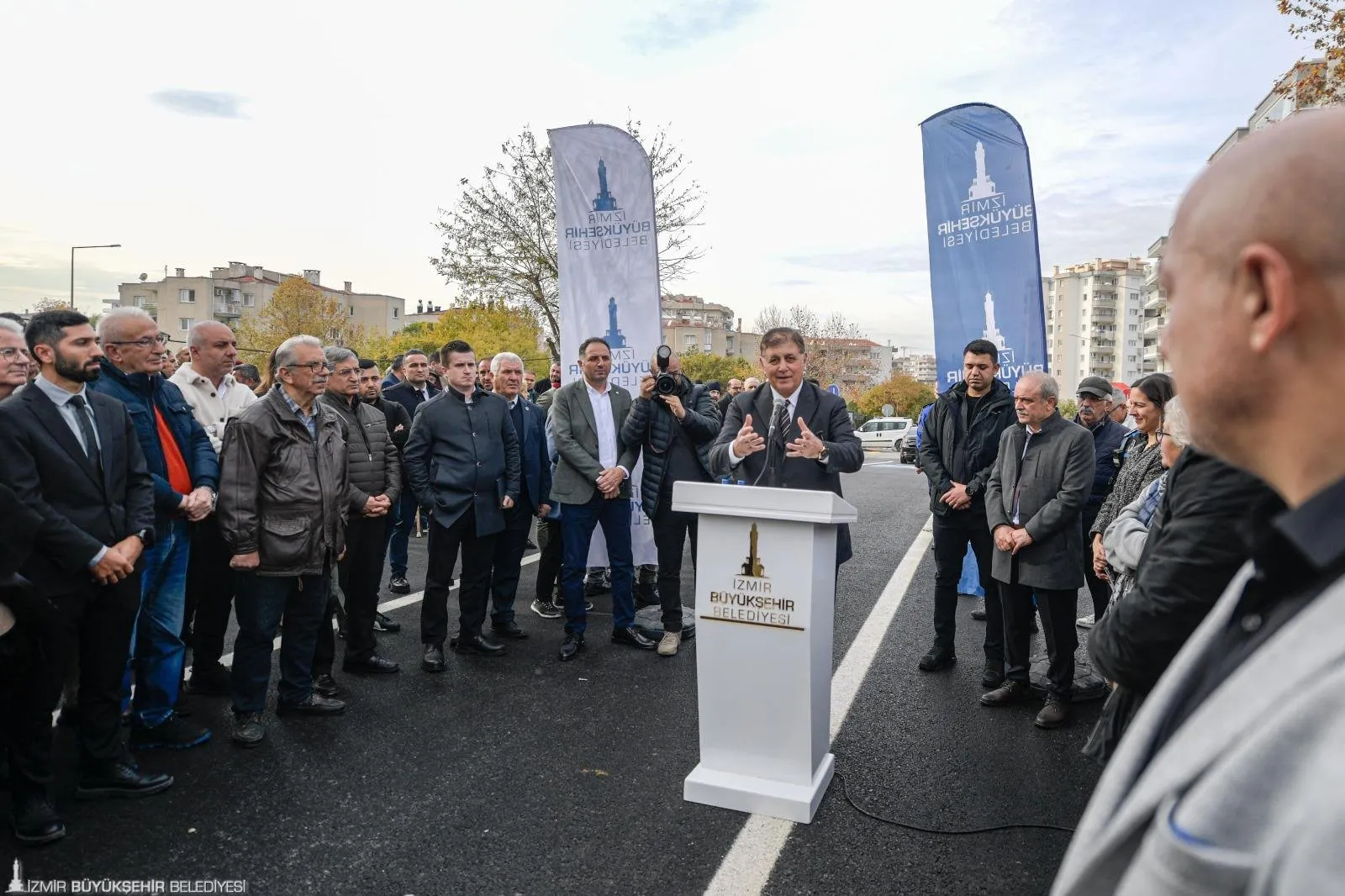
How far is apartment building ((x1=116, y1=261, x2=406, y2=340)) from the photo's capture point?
91.0m

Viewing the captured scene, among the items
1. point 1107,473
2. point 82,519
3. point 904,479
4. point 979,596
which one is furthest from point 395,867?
point 904,479

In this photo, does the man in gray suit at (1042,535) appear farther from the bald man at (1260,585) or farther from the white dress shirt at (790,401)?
the bald man at (1260,585)

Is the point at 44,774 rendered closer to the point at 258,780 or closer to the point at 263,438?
the point at 258,780

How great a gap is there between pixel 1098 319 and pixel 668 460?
132884mm

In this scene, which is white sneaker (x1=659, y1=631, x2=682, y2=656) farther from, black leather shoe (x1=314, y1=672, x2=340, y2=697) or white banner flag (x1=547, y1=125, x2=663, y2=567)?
black leather shoe (x1=314, y1=672, x2=340, y2=697)

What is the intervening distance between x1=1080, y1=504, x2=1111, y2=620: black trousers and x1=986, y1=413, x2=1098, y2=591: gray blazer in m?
0.94

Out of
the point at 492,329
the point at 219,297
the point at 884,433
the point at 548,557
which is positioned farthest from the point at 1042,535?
the point at 219,297

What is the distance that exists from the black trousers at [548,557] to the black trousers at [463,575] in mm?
1071

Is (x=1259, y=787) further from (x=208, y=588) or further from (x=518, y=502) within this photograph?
(x=518, y=502)

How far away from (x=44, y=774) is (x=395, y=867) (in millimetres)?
1565

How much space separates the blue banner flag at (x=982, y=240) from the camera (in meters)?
7.46

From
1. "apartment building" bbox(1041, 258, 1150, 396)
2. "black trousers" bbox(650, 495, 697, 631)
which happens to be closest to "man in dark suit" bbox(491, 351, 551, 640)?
"black trousers" bbox(650, 495, 697, 631)

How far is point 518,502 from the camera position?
6.47m

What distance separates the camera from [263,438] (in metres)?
4.71
